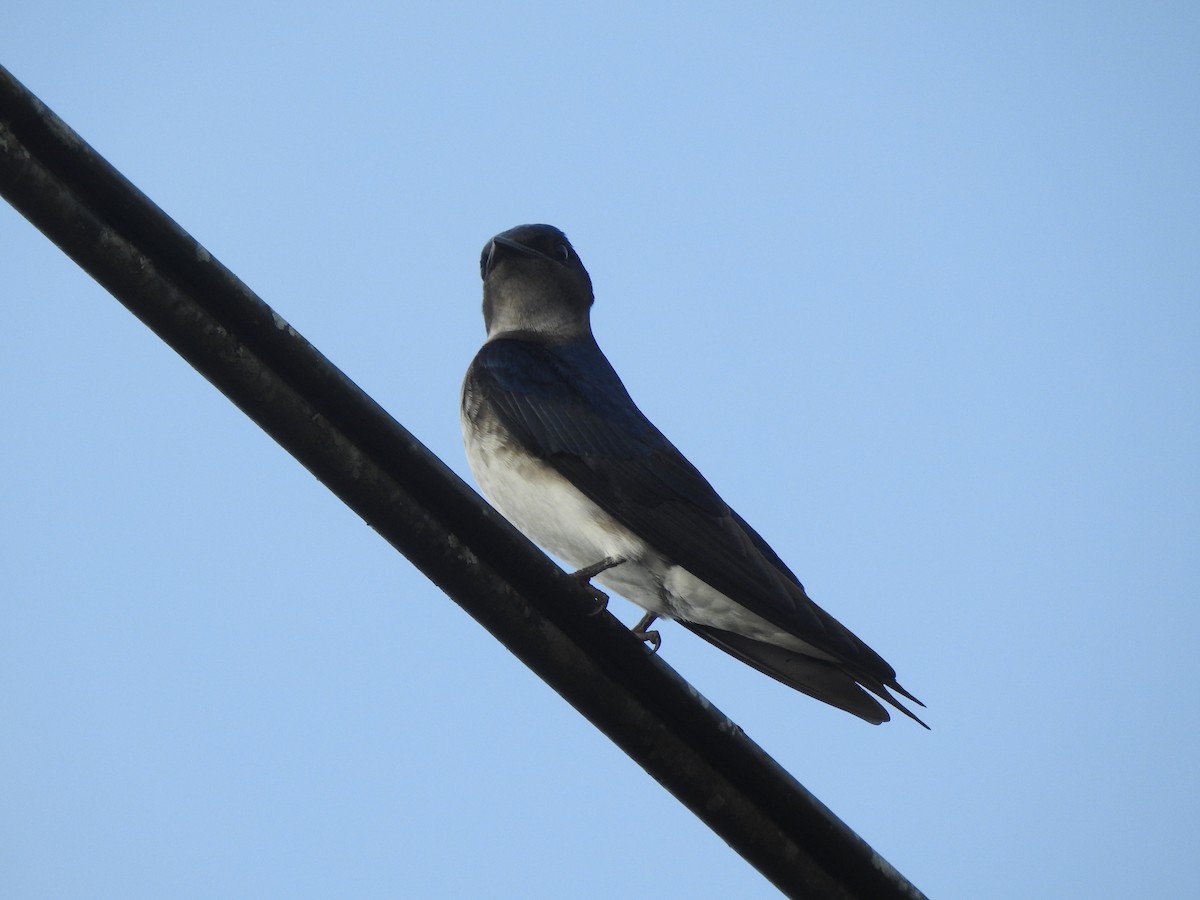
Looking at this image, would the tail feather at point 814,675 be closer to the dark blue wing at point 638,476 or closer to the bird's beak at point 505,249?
the dark blue wing at point 638,476

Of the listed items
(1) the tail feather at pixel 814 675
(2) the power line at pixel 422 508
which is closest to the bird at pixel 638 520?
(1) the tail feather at pixel 814 675

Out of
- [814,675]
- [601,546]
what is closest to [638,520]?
[601,546]

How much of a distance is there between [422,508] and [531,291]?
4309 millimetres

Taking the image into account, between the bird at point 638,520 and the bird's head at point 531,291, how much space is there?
84cm

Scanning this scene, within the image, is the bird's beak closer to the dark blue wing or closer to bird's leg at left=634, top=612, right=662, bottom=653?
the dark blue wing

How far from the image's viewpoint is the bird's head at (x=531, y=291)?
21.3ft

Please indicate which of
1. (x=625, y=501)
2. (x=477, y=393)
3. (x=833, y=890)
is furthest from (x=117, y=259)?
(x=477, y=393)

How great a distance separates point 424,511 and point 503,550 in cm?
16

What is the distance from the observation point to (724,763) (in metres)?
2.56

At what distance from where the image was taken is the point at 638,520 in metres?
4.51

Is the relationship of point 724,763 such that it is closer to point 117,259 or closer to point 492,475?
point 117,259

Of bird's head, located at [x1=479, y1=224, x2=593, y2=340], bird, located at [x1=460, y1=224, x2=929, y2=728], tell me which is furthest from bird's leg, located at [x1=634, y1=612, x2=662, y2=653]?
bird's head, located at [x1=479, y1=224, x2=593, y2=340]

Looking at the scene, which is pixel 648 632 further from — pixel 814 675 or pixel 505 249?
pixel 505 249

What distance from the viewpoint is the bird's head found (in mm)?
6492
